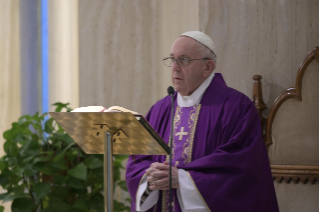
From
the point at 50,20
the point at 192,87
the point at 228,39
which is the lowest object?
the point at 192,87

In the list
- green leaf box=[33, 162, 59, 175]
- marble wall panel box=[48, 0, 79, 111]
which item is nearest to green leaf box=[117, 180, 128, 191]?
green leaf box=[33, 162, 59, 175]

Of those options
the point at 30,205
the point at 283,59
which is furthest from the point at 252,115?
the point at 30,205

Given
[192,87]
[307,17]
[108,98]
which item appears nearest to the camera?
[192,87]

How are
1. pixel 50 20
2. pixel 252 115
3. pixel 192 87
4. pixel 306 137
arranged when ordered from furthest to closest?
pixel 50 20 → pixel 306 137 → pixel 192 87 → pixel 252 115

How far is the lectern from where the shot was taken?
1867 mm

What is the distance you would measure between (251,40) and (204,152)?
4.07ft

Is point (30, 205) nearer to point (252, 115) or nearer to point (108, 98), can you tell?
point (108, 98)

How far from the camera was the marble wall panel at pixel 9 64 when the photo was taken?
4539 mm

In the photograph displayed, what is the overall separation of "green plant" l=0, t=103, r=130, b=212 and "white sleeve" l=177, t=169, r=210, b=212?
1.31m

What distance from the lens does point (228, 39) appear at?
337 cm

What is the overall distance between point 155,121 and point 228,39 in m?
1.05

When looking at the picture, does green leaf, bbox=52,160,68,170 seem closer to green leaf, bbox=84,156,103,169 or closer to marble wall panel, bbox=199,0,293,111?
green leaf, bbox=84,156,103,169

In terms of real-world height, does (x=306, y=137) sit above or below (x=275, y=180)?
above

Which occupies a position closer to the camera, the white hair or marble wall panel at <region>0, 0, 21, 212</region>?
the white hair
